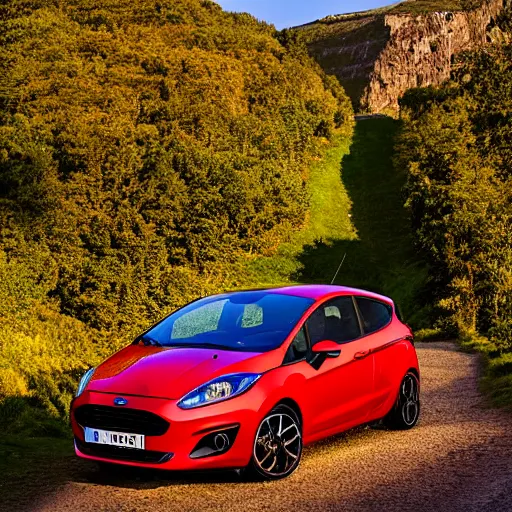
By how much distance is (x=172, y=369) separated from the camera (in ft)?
23.7

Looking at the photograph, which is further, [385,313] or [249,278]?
[249,278]

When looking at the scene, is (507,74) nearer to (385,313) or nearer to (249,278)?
(249,278)

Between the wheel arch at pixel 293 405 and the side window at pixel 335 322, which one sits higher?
the side window at pixel 335 322

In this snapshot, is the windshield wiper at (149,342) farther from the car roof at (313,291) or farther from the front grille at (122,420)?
the car roof at (313,291)

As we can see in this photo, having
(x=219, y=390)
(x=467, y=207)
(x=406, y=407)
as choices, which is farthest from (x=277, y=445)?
(x=467, y=207)

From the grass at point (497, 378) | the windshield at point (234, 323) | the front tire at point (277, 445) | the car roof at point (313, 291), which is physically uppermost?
the car roof at point (313, 291)

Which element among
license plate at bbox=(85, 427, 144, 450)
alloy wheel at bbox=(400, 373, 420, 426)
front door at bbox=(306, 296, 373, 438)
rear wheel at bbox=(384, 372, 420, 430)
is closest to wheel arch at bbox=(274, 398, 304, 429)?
front door at bbox=(306, 296, 373, 438)

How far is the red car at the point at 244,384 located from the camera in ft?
22.5

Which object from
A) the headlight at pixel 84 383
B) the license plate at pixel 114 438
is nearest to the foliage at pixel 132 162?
the headlight at pixel 84 383

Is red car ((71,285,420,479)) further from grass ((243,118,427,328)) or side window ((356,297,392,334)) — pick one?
grass ((243,118,427,328))

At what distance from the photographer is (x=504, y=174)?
66.0m

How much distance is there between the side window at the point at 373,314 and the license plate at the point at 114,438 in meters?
2.99

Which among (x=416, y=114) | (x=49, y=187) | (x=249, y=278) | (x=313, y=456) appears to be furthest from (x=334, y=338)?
(x=416, y=114)

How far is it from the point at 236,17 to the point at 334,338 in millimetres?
101583
